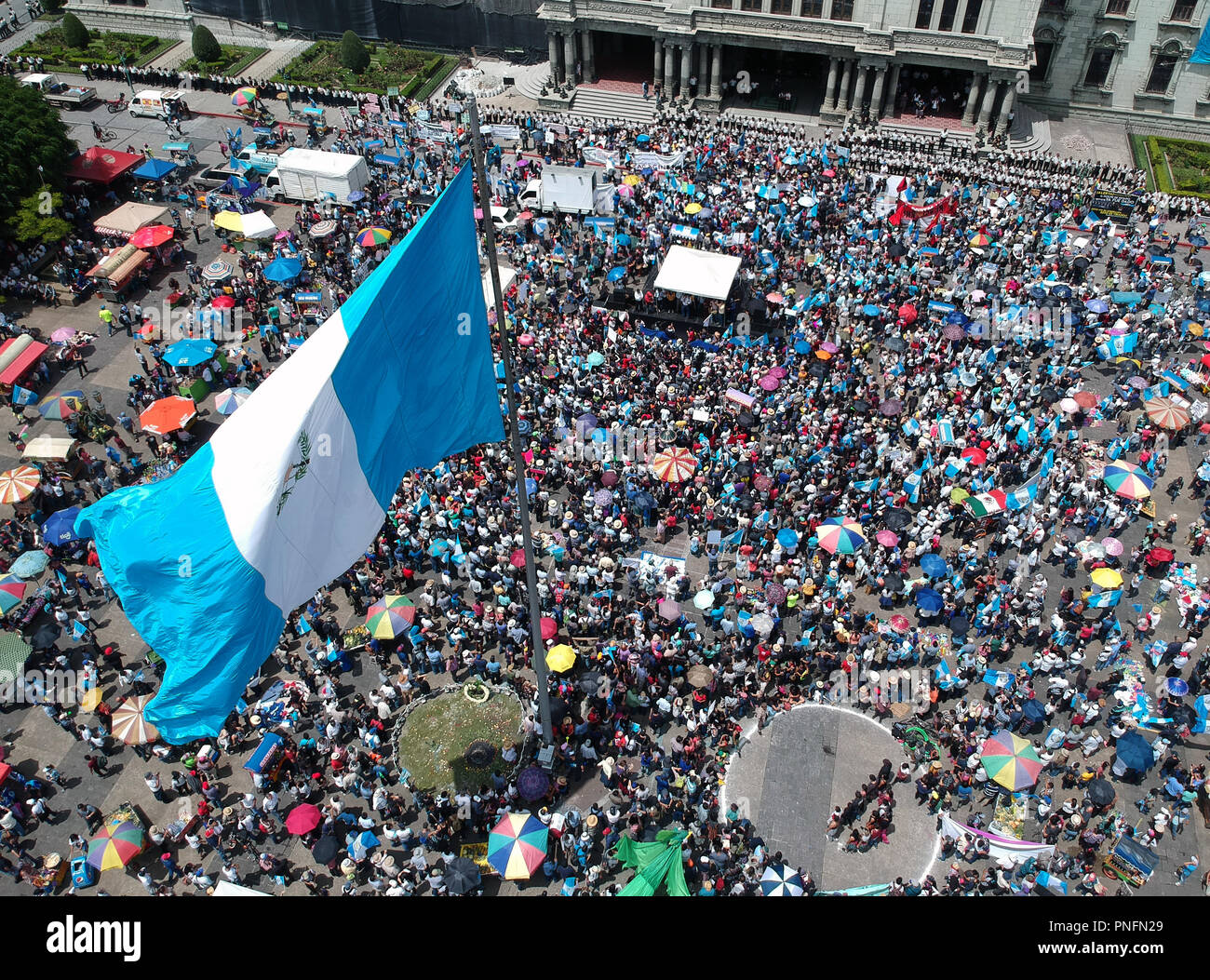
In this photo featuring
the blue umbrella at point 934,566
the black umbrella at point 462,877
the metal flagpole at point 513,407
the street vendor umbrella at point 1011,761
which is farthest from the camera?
the blue umbrella at point 934,566

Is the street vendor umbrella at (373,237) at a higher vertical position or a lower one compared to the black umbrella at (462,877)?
higher

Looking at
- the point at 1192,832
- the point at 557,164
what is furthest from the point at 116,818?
the point at 557,164

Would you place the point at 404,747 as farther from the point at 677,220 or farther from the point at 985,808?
the point at 677,220

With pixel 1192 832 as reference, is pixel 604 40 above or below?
above

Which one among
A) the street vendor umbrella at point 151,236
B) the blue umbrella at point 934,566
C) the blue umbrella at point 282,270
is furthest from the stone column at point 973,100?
the street vendor umbrella at point 151,236

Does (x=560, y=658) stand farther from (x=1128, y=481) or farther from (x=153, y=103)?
(x=153, y=103)

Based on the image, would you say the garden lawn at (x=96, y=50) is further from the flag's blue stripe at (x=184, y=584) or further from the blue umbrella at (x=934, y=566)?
the blue umbrella at (x=934, y=566)
